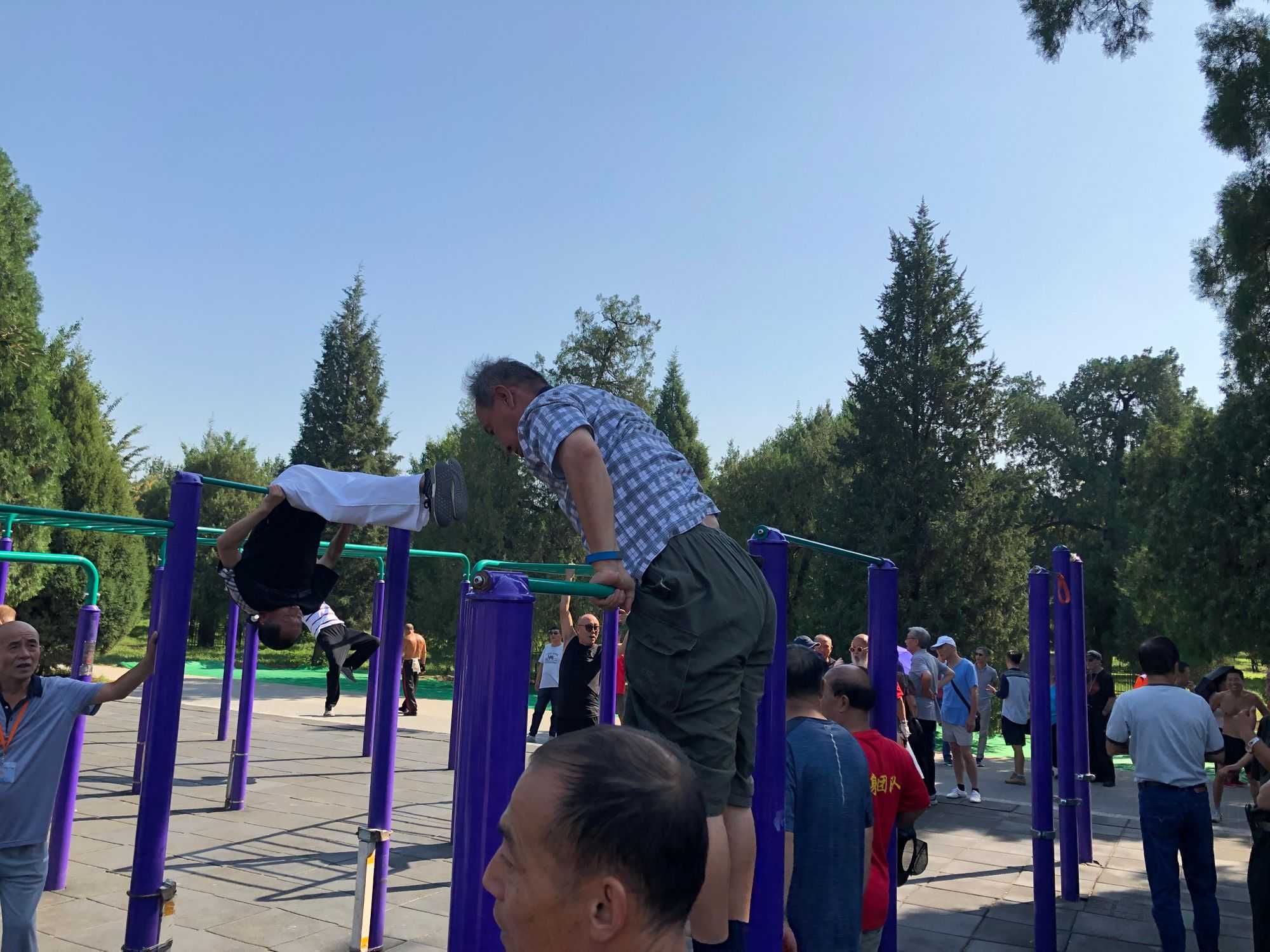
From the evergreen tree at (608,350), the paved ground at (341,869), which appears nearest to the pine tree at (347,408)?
the evergreen tree at (608,350)

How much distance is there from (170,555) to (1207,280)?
45.6 ft

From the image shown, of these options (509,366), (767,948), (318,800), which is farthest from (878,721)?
(318,800)

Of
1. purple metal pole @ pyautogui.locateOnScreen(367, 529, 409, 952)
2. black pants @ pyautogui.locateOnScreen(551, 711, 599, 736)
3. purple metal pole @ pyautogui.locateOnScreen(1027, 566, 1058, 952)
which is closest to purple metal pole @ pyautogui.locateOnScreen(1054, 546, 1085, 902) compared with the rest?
purple metal pole @ pyautogui.locateOnScreen(1027, 566, 1058, 952)

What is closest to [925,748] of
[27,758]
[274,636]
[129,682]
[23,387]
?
[274,636]

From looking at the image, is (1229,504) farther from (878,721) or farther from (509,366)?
(509,366)

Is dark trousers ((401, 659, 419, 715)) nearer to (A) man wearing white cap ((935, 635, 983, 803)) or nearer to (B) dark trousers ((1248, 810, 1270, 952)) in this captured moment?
(A) man wearing white cap ((935, 635, 983, 803))

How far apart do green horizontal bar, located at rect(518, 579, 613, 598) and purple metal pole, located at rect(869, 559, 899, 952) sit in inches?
95.0

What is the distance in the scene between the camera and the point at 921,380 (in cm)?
2617

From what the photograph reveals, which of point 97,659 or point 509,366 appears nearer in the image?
point 509,366

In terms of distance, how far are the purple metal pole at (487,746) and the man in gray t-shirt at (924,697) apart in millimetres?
7952

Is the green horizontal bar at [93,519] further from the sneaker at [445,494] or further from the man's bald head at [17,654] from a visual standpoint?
the sneaker at [445,494]

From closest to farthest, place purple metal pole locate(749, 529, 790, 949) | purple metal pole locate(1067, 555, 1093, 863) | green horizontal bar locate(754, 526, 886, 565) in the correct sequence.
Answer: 1. purple metal pole locate(749, 529, 790, 949)
2. green horizontal bar locate(754, 526, 886, 565)
3. purple metal pole locate(1067, 555, 1093, 863)

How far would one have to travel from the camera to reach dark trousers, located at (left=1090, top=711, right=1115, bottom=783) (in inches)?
448

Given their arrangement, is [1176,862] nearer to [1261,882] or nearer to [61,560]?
[1261,882]
